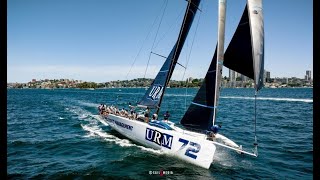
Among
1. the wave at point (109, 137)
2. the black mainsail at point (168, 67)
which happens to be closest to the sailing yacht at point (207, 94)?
the black mainsail at point (168, 67)

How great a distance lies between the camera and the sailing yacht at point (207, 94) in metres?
12.1

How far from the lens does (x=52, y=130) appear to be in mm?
25688

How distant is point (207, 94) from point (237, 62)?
8.22ft

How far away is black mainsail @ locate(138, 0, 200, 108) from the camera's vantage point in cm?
1805

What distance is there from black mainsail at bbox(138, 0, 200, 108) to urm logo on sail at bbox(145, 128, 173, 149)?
280cm

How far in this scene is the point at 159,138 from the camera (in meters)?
16.3

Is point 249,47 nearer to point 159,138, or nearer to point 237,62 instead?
point 237,62

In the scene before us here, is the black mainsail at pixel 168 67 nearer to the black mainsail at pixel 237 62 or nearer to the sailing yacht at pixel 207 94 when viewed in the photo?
the sailing yacht at pixel 207 94

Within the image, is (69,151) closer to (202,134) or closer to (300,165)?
(202,134)

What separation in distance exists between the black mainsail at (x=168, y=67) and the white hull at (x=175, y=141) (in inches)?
85.6

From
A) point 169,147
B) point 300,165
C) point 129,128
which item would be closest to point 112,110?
point 129,128

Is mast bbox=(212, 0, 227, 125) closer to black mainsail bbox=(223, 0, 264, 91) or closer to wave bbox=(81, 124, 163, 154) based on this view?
black mainsail bbox=(223, 0, 264, 91)

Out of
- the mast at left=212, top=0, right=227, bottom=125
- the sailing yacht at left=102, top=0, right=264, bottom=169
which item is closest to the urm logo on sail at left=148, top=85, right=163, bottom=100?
the sailing yacht at left=102, top=0, right=264, bottom=169

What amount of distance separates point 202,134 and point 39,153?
34.7 feet
